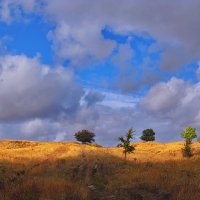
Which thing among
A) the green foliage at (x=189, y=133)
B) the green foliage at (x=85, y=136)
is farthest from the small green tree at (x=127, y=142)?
the green foliage at (x=85, y=136)

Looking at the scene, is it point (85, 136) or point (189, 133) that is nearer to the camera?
Answer: point (189, 133)

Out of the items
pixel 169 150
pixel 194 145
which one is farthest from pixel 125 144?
pixel 194 145

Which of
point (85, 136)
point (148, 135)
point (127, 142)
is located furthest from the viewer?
point (148, 135)

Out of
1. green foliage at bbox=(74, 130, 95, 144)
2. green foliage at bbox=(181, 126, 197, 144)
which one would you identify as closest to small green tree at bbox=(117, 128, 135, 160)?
green foliage at bbox=(181, 126, 197, 144)

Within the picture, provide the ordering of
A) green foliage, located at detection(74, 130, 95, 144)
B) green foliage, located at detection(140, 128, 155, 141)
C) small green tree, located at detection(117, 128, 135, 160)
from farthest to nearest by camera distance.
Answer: green foliage, located at detection(140, 128, 155, 141) < green foliage, located at detection(74, 130, 95, 144) < small green tree, located at detection(117, 128, 135, 160)

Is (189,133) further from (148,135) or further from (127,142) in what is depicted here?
(148,135)

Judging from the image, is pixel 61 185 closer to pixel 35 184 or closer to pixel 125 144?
pixel 35 184

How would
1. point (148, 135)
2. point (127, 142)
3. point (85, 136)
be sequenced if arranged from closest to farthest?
point (127, 142) → point (85, 136) → point (148, 135)

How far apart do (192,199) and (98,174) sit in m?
11.6

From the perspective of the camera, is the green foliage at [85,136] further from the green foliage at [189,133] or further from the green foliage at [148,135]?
the green foliage at [189,133]

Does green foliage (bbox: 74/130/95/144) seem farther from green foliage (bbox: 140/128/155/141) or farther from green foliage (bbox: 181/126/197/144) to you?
green foliage (bbox: 181/126/197/144)

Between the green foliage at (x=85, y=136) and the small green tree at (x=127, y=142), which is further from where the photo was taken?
the green foliage at (x=85, y=136)

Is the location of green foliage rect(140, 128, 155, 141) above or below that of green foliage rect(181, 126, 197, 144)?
above

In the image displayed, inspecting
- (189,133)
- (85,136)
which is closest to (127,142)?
(189,133)
